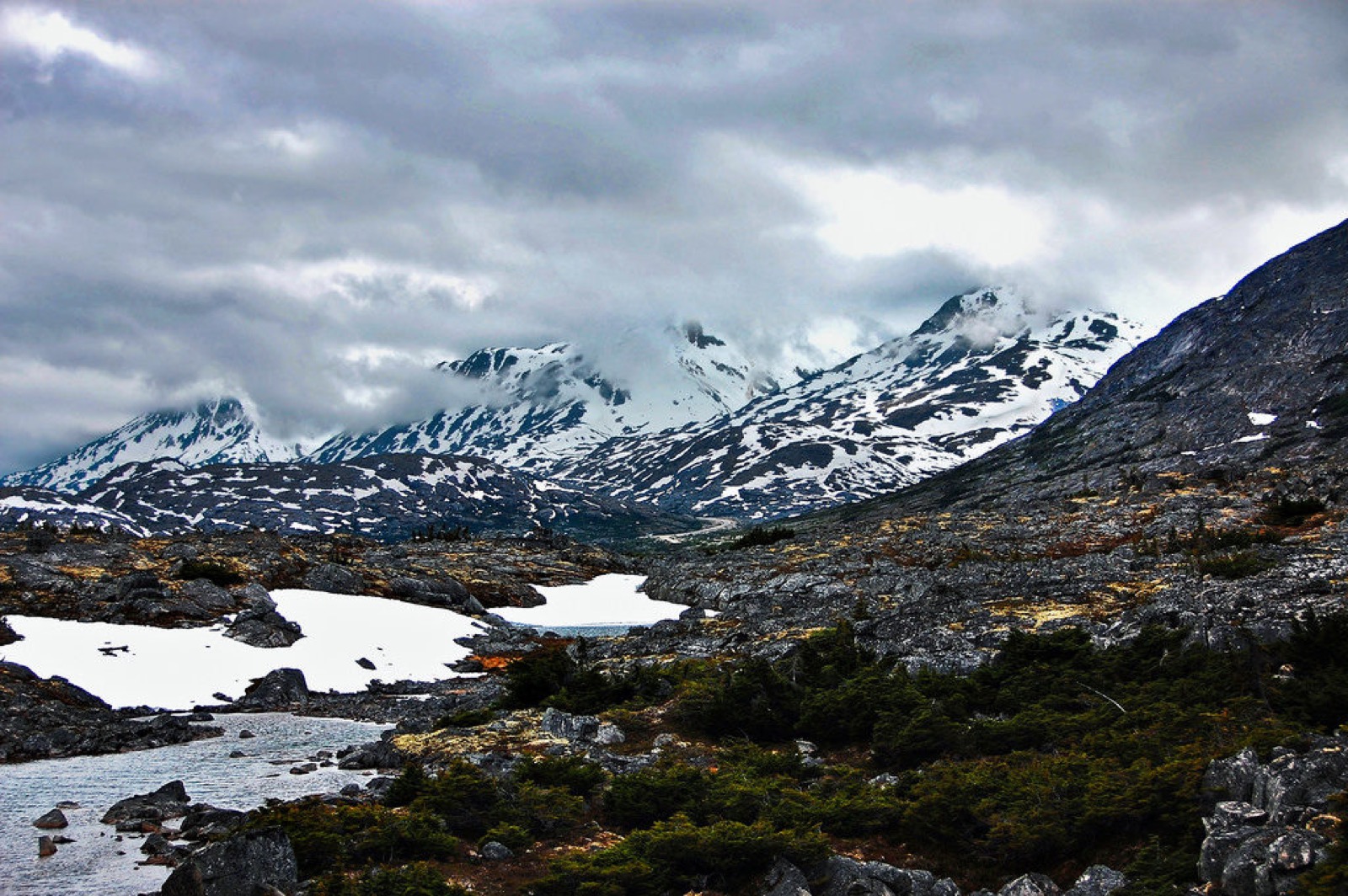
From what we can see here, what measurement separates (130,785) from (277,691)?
1924cm

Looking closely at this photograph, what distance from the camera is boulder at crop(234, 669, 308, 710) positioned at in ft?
163

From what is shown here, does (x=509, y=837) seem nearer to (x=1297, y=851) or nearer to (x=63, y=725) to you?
(x=1297, y=851)

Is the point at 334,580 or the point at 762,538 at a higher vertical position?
the point at 762,538

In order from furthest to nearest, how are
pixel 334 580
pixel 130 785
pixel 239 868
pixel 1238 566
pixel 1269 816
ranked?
pixel 334 580
pixel 1238 566
pixel 130 785
pixel 239 868
pixel 1269 816

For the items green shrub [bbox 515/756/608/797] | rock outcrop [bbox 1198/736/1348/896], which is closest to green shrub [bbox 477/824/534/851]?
green shrub [bbox 515/756/608/797]

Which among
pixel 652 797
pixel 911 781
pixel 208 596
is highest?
pixel 208 596

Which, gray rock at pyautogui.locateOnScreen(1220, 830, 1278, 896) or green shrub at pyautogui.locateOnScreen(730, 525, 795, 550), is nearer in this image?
gray rock at pyautogui.locateOnScreen(1220, 830, 1278, 896)

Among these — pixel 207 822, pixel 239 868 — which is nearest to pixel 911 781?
pixel 239 868

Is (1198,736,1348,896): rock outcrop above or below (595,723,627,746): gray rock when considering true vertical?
below

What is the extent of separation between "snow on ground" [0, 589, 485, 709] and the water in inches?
227

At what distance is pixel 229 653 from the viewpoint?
55.3 m

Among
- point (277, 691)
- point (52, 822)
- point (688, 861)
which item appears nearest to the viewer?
point (688, 861)

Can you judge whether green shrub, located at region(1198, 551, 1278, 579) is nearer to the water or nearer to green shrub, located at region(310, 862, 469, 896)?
green shrub, located at region(310, 862, 469, 896)

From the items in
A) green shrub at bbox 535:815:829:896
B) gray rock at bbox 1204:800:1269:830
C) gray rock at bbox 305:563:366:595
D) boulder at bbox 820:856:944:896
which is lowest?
boulder at bbox 820:856:944:896
